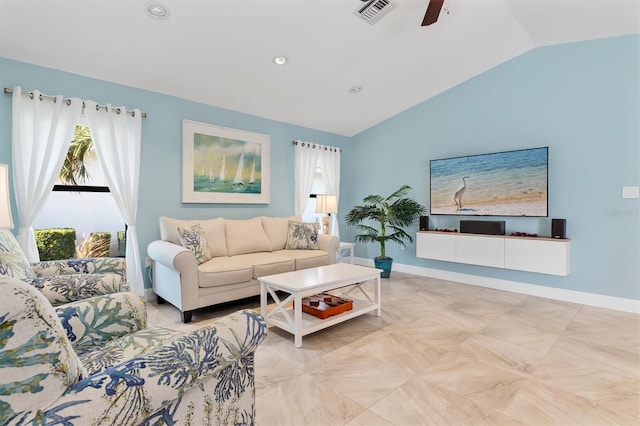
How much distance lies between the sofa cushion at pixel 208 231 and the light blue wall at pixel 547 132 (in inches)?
10.1

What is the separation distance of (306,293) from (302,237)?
177 centimetres

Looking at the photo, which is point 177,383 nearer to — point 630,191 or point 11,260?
point 11,260

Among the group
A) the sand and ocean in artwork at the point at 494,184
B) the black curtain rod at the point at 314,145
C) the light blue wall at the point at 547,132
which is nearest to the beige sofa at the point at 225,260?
the light blue wall at the point at 547,132

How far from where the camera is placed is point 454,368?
213 cm

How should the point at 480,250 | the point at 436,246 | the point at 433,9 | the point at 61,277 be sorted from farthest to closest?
the point at 436,246 → the point at 480,250 → the point at 433,9 → the point at 61,277

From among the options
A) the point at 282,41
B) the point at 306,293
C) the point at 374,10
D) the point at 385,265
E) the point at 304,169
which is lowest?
the point at 385,265

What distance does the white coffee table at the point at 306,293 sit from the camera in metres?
2.47

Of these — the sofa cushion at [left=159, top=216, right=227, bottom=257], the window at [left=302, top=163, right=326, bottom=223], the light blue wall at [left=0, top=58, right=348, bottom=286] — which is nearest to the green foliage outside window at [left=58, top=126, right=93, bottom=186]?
the light blue wall at [left=0, top=58, right=348, bottom=286]

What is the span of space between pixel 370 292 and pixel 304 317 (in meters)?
1.42

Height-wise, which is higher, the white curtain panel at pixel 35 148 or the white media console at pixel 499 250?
the white curtain panel at pixel 35 148

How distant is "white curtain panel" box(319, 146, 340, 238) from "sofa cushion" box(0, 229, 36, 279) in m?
4.05

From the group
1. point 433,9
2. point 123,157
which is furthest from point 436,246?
point 123,157

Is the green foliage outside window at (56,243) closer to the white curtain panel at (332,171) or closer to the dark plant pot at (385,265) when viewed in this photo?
the white curtain panel at (332,171)

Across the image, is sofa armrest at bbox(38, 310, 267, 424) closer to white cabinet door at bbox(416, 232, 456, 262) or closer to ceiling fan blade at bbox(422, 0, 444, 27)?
ceiling fan blade at bbox(422, 0, 444, 27)
